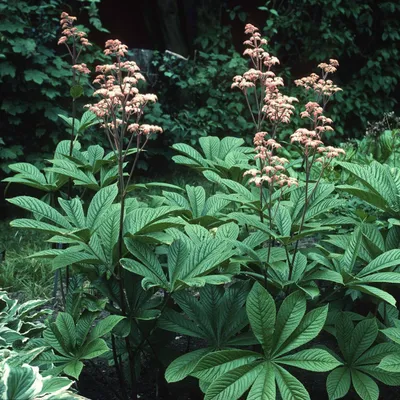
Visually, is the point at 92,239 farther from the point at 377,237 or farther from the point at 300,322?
the point at 377,237

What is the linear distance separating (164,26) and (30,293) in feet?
12.0

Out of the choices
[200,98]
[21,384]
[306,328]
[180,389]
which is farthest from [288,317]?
[200,98]

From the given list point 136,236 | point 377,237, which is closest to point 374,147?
point 377,237

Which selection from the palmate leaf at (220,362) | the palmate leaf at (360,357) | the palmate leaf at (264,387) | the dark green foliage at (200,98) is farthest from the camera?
the dark green foliage at (200,98)

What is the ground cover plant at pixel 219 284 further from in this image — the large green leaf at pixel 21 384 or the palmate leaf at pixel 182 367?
the large green leaf at pixel 21 384

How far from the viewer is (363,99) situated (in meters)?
6.31

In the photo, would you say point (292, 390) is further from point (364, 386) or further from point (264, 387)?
point (364, 386)

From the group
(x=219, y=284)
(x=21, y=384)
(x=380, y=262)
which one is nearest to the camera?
(x=21, y=384)

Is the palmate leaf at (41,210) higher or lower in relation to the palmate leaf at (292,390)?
higher

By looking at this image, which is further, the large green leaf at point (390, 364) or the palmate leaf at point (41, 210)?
the palmate leaf at point (41, 210)

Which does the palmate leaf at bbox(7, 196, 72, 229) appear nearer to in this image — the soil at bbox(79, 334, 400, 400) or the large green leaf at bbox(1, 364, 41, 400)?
the soil at bbox(79, 334, 400, 400)

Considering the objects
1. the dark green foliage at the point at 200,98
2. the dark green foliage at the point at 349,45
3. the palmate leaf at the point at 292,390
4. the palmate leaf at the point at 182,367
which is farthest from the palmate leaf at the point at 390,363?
the dark green foliage at the point at 349,45

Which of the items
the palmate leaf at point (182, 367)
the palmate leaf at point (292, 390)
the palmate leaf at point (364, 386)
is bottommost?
the palmate leaf at point (364, 386)

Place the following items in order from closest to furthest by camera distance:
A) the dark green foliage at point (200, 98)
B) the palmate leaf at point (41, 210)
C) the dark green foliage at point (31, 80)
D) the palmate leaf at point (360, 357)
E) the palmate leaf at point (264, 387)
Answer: the palmate leaf at point (264, 387), the palmate leaf at point (360, 357), the palmate leaf at point (41, 210), the dark green foliage at point (31, 80), the dark green foliage at point (200, 98)
